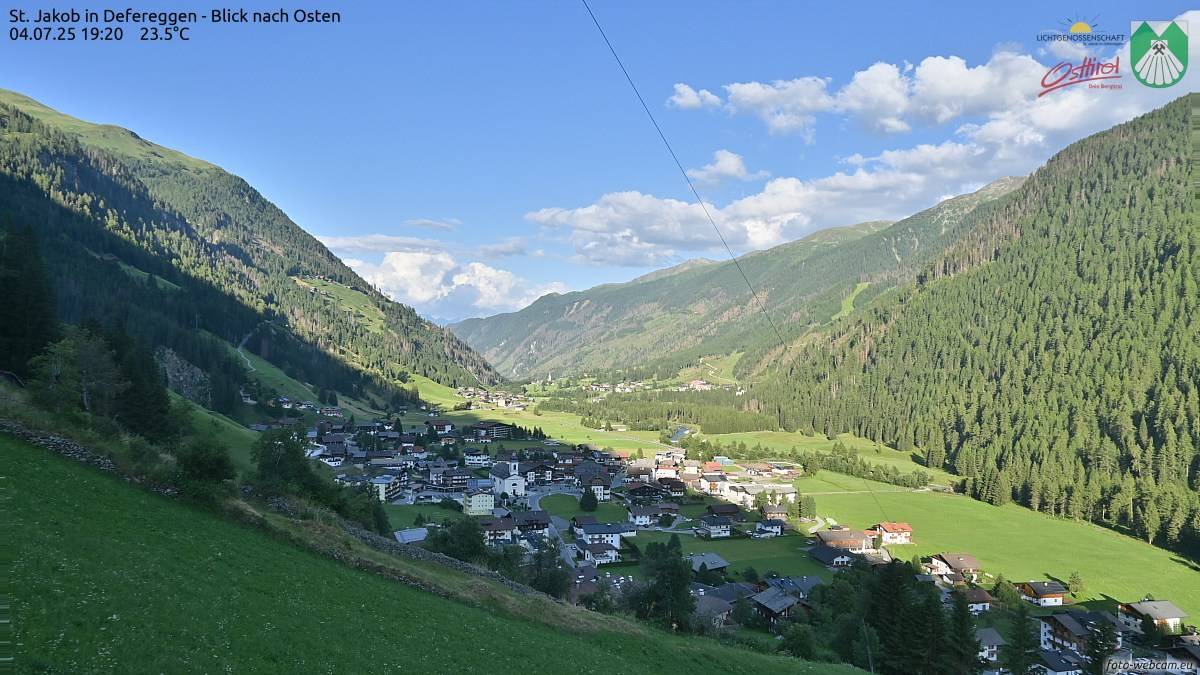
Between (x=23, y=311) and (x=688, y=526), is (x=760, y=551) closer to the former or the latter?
(x=688, y=526)

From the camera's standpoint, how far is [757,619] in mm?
51688

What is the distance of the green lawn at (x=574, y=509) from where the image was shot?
86875 millimetres

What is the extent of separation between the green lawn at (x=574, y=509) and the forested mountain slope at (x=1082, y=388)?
64.0 meters

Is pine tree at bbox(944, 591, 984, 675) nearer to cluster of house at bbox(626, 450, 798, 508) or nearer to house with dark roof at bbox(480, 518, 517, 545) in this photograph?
house with dark roof at bbox(480, 518, 517, 545)

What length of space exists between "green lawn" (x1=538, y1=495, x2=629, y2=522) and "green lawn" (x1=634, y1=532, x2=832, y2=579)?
773 cm

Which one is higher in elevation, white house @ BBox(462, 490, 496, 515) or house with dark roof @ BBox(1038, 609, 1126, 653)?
white house @ BBox(462, 490, 496, 515)

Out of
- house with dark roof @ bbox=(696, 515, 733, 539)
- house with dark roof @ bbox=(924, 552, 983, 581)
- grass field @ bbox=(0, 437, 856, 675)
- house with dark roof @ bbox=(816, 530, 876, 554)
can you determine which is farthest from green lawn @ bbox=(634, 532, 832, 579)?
grass field @ bbox=(0, 437, 856, 675)

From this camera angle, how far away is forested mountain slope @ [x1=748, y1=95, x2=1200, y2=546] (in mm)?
99312

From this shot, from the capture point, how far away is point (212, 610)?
47.3 ft

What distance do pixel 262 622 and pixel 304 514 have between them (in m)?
14.5

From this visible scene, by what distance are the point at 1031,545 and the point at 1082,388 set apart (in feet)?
262

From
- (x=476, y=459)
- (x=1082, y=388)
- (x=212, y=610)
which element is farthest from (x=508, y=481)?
(x=1082, y=388)

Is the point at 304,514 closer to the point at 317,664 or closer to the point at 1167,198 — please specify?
the point at 317,664

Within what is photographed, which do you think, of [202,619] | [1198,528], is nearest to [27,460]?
[202,619]
